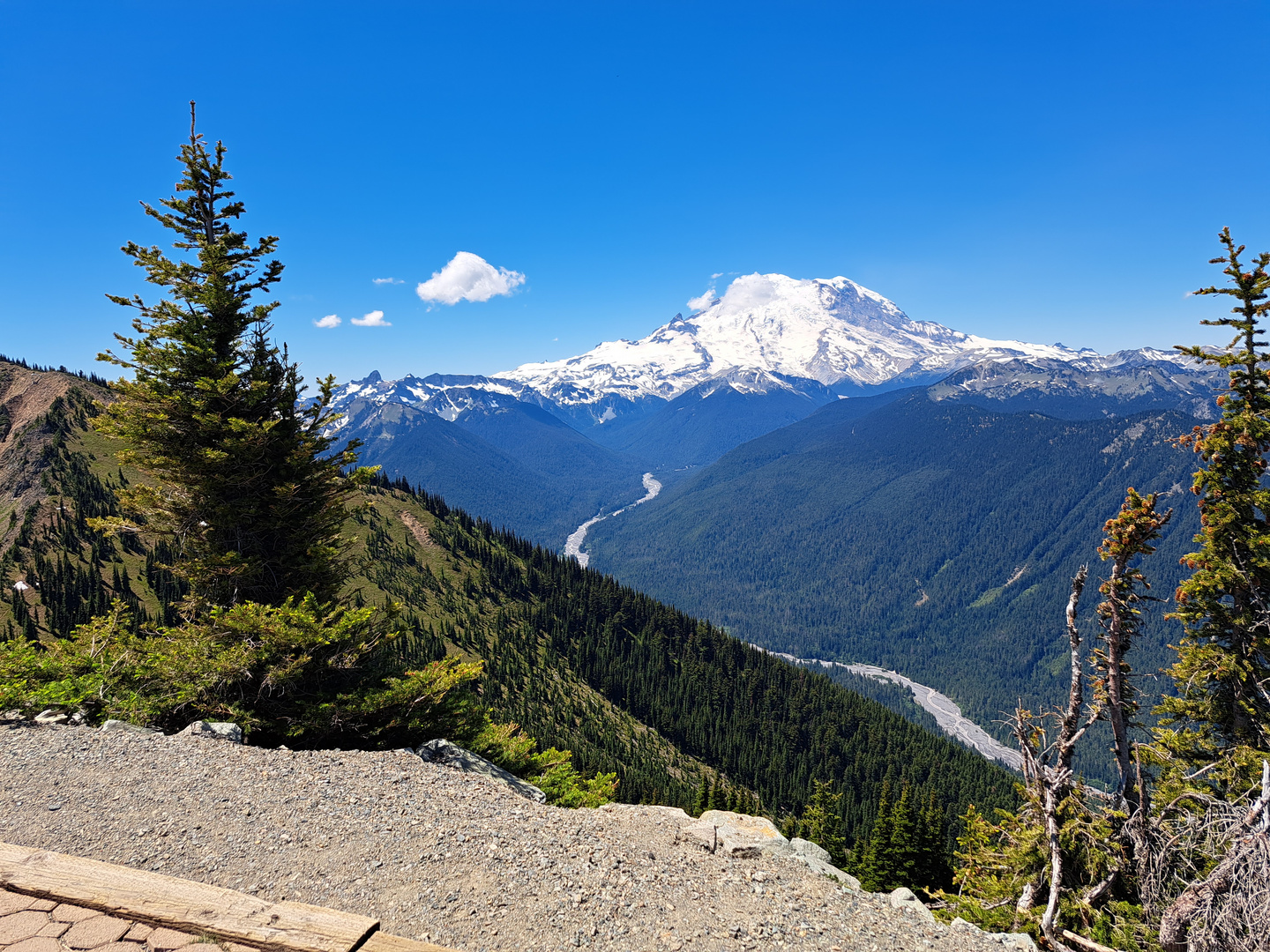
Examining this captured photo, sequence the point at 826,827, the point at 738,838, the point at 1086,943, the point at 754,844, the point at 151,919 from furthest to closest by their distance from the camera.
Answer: the point at 826,827 → the point at 738,838 → the point at 754,844 → the point at 1086,943 → the point at 151,919

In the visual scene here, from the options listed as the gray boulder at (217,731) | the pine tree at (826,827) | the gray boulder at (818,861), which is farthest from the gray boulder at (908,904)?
the pine tree at (826,827)

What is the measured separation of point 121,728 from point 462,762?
7.65m

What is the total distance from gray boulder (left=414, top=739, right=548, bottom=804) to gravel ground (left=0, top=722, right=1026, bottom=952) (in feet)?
8.14

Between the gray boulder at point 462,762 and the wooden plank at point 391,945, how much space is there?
896 cm

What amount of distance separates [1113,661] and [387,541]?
137 m

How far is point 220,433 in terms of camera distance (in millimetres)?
17531

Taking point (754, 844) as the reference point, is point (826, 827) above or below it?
below

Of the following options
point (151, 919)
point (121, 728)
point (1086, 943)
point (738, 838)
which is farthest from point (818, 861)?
point (121, 728)

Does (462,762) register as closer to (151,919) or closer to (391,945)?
(151,919)

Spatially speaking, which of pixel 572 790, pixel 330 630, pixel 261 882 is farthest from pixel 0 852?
pixel 572 790

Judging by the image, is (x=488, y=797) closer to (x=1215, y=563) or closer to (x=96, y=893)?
(x=96, y=893)

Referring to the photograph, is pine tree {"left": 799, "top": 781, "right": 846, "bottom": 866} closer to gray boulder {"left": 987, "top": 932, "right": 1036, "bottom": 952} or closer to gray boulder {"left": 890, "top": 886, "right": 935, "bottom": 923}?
gray boulder {"left": 890, "top": 886, "right": 935, "bottom": 923}

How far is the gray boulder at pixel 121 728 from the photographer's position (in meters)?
12.3

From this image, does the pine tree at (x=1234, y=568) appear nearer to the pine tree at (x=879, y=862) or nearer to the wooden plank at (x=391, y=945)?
the wooden plank at (x=391, y=945)
